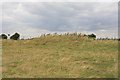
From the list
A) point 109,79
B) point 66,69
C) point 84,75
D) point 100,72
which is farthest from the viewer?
point 66,69

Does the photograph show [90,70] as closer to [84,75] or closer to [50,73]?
[84,75]

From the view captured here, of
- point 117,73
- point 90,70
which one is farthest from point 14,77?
point 117,73

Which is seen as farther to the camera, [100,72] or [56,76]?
[100,72]

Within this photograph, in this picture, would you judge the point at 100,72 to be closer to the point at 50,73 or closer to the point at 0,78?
the point at 50,73

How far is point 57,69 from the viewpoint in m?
8.91

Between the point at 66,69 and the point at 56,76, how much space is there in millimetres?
1541

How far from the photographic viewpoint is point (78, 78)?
7.30 meters

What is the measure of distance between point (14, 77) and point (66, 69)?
3676mm

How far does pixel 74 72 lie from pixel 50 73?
1681mm

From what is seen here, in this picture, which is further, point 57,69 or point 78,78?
point 57,69

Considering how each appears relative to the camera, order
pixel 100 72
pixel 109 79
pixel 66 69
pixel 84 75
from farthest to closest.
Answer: pixel 66 69, pixel 100 72, pixel 84 75, pixel 109 79

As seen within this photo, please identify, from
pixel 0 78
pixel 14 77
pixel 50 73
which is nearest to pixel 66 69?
pixel 50 73

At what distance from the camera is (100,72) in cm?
838

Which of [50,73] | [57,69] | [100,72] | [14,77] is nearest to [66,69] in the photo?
[57,69]
